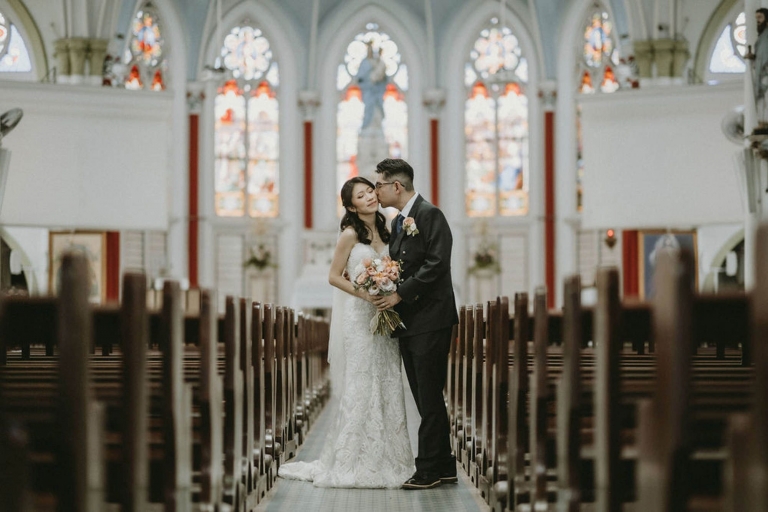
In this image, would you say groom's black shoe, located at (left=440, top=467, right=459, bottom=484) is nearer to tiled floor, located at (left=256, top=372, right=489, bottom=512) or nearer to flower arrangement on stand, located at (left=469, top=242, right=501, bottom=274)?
tiled floor, located at (left=256, top=372, right=489, bottom=512)

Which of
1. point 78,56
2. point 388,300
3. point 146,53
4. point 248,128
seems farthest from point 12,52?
point 388,300

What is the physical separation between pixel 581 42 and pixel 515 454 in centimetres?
1340

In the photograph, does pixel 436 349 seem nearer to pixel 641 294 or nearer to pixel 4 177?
pixel 4 177

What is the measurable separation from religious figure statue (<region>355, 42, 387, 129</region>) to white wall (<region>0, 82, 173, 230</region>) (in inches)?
160

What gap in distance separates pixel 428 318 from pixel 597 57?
39.4 feet

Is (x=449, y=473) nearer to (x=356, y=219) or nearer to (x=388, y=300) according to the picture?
(x=388, y=300)

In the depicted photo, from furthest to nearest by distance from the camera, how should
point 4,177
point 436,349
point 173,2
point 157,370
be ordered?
point 173,2
point 4,177
point 436,349
point 157,370

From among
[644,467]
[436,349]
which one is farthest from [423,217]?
[644,467]

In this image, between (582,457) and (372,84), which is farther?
(372,84)

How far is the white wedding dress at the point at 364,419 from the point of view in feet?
16.6

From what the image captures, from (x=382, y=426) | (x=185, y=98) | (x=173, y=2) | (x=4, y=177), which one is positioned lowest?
(x=382, y=426)

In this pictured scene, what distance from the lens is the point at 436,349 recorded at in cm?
491

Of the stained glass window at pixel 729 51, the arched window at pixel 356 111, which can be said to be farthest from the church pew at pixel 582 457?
the arched window at pixel 356 111

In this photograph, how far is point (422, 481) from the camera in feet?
16.1
